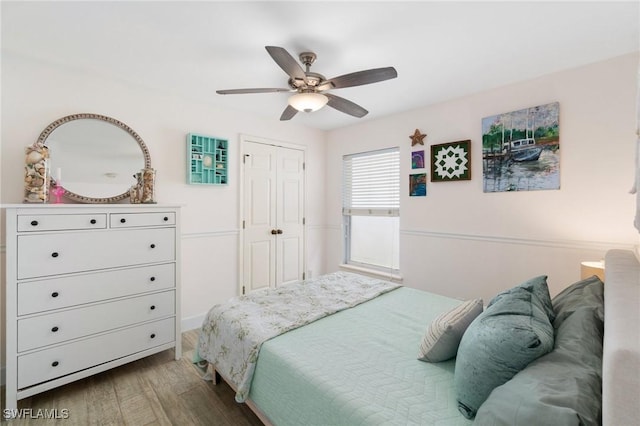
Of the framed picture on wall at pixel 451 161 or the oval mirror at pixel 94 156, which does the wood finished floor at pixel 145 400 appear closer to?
the oval mirror at pixel 94 156

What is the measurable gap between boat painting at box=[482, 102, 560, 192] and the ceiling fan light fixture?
1.78 metres

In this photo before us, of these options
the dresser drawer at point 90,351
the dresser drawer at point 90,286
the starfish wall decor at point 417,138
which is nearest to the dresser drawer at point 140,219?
the dresser drawer at point 90,286

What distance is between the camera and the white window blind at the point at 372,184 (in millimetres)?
3707

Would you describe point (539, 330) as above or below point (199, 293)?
above

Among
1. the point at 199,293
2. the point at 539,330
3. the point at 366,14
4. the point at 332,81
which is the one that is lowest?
the point at 199,293

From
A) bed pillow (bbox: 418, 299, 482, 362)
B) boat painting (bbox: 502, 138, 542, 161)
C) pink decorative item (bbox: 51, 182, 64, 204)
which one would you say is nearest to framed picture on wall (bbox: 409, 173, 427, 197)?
boat painting (bbox: 502, 138, 542, 161)

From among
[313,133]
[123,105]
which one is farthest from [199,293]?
[313,133]

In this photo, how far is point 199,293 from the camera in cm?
320

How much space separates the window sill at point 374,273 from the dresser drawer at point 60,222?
2.98 meters

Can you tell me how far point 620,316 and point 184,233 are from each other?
324 cm

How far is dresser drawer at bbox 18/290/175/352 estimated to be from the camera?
6.18ft

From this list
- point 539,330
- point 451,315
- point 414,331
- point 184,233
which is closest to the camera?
point 539,330

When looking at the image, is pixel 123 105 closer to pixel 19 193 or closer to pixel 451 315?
pixel 19 193

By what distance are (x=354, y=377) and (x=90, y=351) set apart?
205 centimetres
